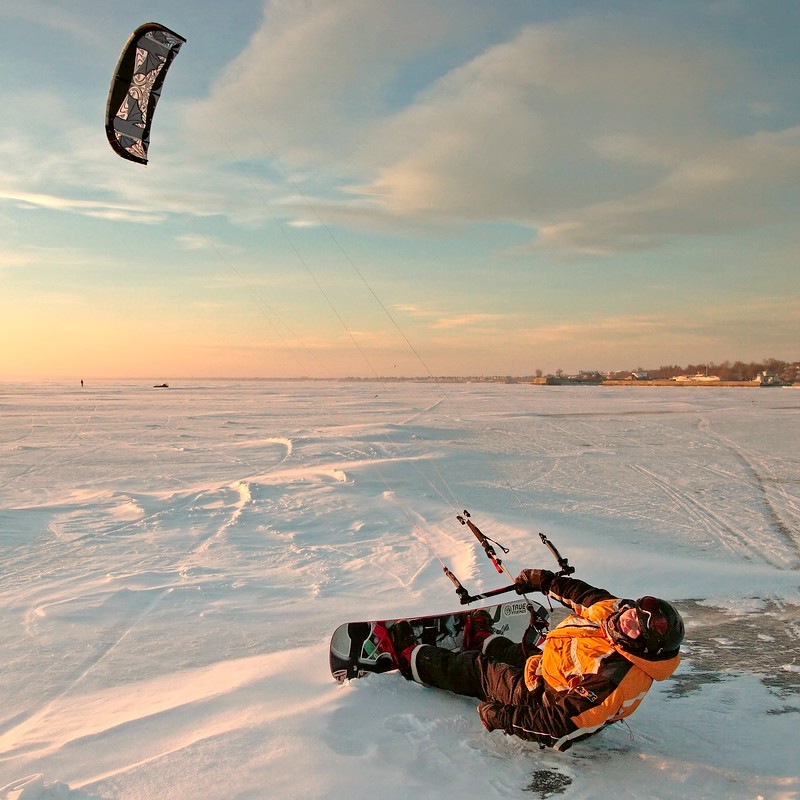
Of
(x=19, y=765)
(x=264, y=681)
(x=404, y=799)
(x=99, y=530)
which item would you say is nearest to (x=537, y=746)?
(x=404, y=799)

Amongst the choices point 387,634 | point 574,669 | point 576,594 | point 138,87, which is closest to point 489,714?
point 574,669

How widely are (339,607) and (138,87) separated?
18.3ft

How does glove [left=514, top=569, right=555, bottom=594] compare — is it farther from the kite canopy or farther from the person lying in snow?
the kite canopy

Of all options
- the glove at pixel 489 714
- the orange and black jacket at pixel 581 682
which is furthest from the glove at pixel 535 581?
the glove at pixel 489 714

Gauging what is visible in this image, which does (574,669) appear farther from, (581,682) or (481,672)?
(481,672)

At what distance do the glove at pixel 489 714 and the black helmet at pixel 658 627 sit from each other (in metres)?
0.89

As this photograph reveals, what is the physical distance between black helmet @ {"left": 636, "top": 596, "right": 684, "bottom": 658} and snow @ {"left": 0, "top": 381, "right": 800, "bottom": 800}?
0.64 metres

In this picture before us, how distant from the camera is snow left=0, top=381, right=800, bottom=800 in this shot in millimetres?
2930

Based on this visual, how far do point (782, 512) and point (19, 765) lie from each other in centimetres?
941

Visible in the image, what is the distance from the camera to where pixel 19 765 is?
9.83 feet

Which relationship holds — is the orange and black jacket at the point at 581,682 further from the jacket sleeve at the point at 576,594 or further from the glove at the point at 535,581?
the glove at the point at 535,581

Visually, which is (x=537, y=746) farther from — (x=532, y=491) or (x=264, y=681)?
(x=532, y=491)

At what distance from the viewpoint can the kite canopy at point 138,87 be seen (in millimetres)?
6270

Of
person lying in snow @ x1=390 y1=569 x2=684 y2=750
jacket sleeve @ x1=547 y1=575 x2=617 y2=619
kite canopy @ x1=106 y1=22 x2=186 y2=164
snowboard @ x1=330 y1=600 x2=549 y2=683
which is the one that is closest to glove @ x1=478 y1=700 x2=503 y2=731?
person lying in snow @ x1=390 y1=569 x2=684 y2=750
